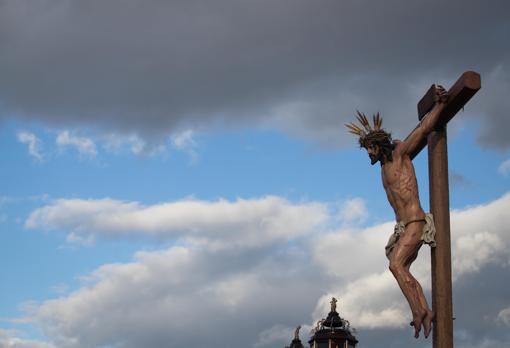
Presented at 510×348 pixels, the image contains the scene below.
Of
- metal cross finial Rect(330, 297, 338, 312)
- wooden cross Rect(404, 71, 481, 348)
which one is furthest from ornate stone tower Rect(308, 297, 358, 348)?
wooden cross Rect(404, 71, 481, 348)

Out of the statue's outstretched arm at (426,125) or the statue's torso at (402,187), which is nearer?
the statue's outstretched arm at (426,125)

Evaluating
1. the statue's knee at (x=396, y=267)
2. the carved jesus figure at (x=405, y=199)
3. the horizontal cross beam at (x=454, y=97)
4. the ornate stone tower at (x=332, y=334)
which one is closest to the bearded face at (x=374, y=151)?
the carved jesus figure at (x=405, y=199)

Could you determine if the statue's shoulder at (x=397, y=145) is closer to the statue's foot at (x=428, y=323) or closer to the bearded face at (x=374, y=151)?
the bearded face at (x=374, y=151)

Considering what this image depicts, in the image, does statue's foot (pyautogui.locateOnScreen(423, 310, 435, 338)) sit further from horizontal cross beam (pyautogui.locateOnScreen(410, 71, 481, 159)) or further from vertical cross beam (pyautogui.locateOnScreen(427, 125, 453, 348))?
horizontal cross beam (pyautogui.locateOnScreen(410, 71, 481, 159))

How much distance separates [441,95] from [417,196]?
154 cm

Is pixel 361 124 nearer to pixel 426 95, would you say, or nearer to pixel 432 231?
pixel 426 95

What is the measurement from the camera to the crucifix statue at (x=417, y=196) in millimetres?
13344

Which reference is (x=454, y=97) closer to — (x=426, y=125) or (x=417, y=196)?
(x=426, y=125)

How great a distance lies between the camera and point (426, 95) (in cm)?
1431

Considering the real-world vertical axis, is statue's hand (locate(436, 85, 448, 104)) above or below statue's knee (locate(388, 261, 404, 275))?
above

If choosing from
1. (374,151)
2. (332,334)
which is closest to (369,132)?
(374,151)

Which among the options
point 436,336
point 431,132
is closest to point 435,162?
point 431,132

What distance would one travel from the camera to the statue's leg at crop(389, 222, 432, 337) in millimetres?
13344

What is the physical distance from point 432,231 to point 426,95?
210cm
